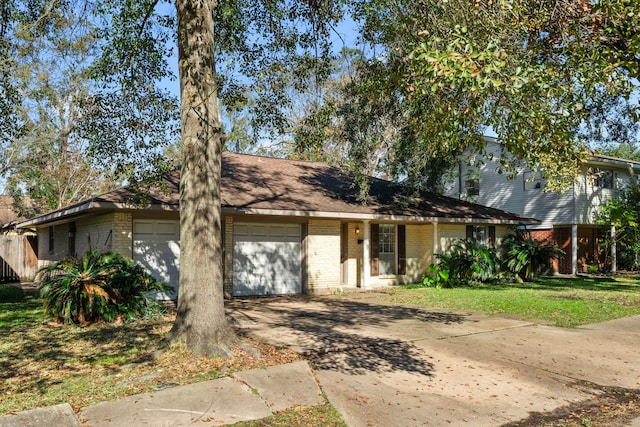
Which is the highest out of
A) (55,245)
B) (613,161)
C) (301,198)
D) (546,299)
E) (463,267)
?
(613,161)

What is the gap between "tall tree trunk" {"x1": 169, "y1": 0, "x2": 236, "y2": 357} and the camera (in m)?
6.84

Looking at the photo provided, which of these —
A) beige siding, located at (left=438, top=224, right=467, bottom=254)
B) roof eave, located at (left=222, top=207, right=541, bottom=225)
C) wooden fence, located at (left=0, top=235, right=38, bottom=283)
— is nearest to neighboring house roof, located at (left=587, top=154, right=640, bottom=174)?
roof eave, located at (left=222, top=207, right=541, bottom=225)

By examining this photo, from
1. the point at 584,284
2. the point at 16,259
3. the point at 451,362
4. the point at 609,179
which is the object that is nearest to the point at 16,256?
the point at 16,259

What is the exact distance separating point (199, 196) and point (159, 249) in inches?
297

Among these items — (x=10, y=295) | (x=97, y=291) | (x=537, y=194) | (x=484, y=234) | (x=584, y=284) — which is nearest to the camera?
(x=97, y=291)

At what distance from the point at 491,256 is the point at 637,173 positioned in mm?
13089

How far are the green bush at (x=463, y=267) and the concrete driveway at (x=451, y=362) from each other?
6875 mm

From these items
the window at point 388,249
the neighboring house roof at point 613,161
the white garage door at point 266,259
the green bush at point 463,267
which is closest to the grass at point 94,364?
the white garage door at point 266,259

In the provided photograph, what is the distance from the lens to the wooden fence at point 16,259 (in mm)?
21922

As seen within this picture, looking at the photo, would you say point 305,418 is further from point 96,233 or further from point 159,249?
point 96,233

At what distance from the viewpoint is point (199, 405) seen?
5.16 meters

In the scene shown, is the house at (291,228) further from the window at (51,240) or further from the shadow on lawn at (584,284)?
the shadow on lawn at (584,284)

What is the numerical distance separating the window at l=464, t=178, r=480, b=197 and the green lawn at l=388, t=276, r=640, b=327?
305 inches

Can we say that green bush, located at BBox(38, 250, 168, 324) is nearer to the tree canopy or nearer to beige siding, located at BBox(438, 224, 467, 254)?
the tree canopy
